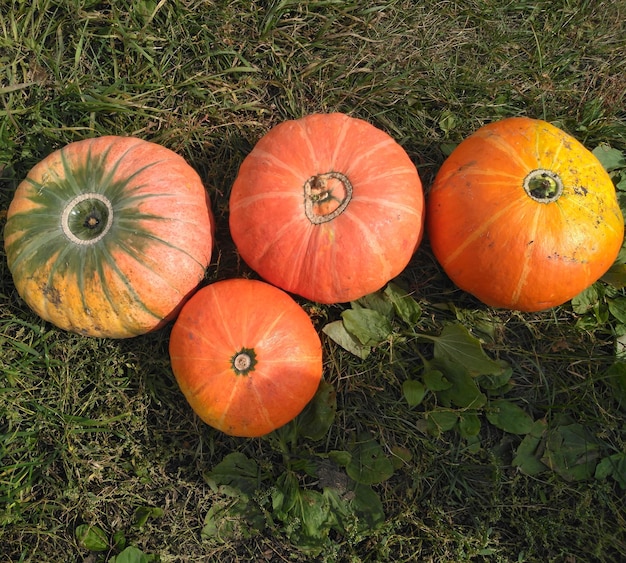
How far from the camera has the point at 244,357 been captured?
8.42 feet

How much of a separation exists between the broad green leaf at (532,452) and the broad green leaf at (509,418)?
54 mm

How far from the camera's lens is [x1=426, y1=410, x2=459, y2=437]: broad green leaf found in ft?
10.3

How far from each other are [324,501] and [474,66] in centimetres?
297

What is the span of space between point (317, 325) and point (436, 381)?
79 cm

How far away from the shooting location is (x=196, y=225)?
2.80 meters

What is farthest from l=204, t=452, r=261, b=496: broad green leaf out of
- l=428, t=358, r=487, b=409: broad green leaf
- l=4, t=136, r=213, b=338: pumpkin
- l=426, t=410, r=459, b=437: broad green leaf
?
l=428, t=358, r=487, b=409: broad green leaf

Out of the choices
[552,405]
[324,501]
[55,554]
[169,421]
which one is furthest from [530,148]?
[55,554]

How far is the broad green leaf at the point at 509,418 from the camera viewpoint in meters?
3.18

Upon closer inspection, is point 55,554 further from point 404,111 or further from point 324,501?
point 404,111

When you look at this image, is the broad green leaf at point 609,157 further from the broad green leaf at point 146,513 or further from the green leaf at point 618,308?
the broad green leaf at point 146,513

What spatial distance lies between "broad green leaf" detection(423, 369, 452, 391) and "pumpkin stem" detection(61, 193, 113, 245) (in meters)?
1.97

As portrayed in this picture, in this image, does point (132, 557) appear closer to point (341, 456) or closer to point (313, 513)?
point (313, 513)

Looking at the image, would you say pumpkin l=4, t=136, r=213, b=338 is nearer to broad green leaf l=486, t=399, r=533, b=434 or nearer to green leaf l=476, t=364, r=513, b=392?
green leaf l=476, t=364, r=513, b=392

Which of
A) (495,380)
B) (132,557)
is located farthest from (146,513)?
(495,380)
